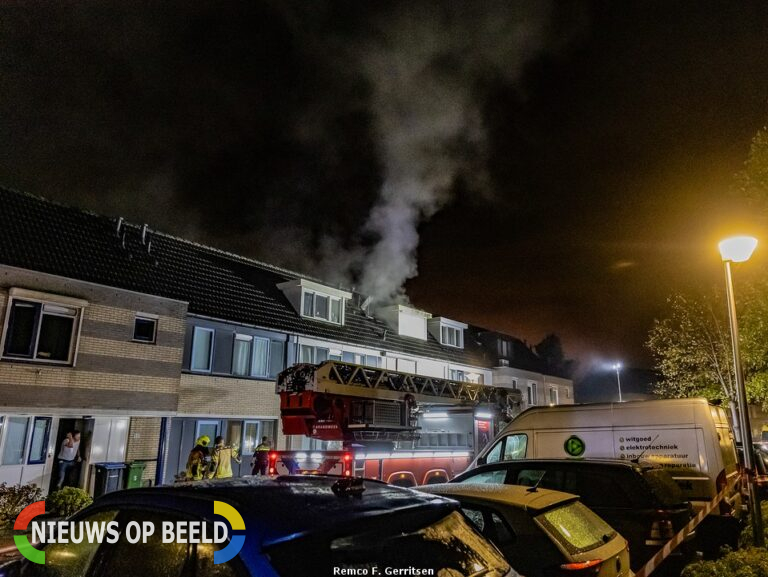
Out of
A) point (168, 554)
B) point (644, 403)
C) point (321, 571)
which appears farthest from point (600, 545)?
point (644, 403)

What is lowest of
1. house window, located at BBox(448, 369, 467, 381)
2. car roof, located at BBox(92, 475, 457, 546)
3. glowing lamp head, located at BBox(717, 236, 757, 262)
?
car roof, located at BBox(92, 475, 457, 546)

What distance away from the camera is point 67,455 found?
12.7 metres

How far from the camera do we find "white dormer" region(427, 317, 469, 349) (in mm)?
27734

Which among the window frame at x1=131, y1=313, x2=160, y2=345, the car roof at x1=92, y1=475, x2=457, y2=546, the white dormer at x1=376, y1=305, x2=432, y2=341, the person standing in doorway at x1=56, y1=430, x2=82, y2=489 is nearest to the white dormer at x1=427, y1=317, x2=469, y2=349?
the white dormer at x1=376, y1=305, x2=432, y2=341

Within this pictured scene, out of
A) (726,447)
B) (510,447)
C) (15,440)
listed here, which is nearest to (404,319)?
(510,447)

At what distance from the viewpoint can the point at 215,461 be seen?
41.7 feet

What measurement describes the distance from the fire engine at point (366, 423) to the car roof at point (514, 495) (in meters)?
3.53

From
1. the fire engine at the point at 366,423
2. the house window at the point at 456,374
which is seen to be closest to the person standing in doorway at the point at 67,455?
the fire engine at the point at 366,423

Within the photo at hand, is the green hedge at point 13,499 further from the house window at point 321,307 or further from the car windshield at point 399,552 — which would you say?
the car windshield at point 399,552

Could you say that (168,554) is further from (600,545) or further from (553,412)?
(553,412)

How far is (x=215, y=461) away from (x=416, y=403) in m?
5.20

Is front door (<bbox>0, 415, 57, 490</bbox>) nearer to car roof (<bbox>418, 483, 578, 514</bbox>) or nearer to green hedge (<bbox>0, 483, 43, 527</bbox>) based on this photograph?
green hedge (<bbox>0, 483, 43, 527</bbox>)

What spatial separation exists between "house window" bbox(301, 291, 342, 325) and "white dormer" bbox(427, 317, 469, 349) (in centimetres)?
772

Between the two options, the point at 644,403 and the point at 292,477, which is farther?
the point at 644,403
